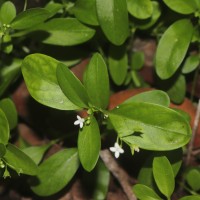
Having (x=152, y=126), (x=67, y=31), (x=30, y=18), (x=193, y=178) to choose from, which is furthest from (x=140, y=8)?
(x=193, y=178)

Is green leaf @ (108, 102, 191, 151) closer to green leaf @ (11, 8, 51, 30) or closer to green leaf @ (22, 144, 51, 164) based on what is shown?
green leaf @ (11, 8, 51, 30)

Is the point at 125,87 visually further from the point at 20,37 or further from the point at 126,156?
the point at 20,37

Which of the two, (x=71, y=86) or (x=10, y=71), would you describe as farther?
(x=10, y=71)

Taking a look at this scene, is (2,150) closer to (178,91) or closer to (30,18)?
(30,18)

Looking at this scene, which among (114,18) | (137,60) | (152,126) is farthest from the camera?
(137,60)

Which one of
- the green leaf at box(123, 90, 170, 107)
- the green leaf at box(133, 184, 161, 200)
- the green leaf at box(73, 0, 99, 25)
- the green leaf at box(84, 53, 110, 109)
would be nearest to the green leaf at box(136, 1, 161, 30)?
the green leaf at box(73, 0, 99, 25)

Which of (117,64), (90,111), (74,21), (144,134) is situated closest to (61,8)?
(74,21)

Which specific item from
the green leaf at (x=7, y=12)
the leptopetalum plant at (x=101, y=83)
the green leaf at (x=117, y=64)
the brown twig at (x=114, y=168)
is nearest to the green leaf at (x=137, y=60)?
the leptopetalum plant at (x=101, y=83)
